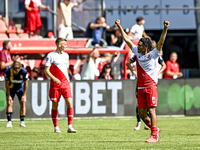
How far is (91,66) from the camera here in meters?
14.3

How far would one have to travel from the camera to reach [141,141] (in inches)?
311

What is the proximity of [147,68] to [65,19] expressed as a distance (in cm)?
801

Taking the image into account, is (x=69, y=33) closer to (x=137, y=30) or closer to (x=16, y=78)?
(x=137, y=30)

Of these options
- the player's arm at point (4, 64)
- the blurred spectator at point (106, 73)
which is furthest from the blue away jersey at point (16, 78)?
the blurred spectator at point (106, 73)

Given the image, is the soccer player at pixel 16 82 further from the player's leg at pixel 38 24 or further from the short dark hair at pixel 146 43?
the short dark hair at pixel 146 43

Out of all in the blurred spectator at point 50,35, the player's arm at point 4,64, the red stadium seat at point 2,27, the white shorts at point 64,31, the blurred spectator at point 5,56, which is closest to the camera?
the player's arm at point 4,64

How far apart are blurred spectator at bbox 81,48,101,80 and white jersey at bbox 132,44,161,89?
562 centimetres

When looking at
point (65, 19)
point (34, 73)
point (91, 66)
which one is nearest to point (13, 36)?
point (34, 73)

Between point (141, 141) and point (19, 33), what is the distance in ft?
30.1

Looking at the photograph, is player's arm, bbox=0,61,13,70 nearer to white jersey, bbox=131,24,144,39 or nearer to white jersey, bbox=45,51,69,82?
white jersey, bbox=45,51,69,82

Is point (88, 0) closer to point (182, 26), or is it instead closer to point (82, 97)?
Result: point (82, 97)

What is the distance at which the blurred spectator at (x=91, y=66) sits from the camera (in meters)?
13.8

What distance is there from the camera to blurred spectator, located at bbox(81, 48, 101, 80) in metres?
13.8

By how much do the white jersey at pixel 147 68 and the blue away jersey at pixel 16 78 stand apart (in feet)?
14.4
